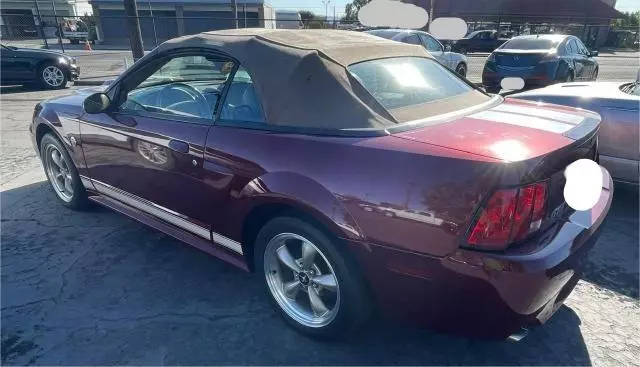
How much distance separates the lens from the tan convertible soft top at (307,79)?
7.22 ft

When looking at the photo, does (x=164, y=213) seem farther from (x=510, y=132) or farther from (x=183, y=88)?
(x=510, y=132)

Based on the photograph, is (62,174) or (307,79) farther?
(62,174)

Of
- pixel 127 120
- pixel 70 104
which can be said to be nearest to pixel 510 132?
pixel 127 120

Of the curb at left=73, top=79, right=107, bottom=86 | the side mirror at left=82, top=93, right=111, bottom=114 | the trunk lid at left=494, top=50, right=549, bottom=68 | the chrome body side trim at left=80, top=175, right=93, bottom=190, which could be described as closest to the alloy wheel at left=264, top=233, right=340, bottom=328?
the side mirror at left=82, top=93, right=111, bottom=114

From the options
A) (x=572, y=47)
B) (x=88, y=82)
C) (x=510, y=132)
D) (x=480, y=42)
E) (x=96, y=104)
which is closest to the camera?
Answer: (x=510, y=132)

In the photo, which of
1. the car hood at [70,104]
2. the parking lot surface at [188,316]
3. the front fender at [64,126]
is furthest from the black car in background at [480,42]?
the front fender at [64,126]

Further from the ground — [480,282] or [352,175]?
[352,175]

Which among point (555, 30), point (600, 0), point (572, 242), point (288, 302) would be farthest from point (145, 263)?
point (600, 0)

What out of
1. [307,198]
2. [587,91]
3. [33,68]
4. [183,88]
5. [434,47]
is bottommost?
[33,68]

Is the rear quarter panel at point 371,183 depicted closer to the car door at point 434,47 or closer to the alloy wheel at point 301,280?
the alloy wheel at point 301,280

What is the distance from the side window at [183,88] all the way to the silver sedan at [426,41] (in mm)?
8140

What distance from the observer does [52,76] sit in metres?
11.4

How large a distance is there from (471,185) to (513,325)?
25.9 inches

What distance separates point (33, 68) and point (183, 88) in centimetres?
1044
